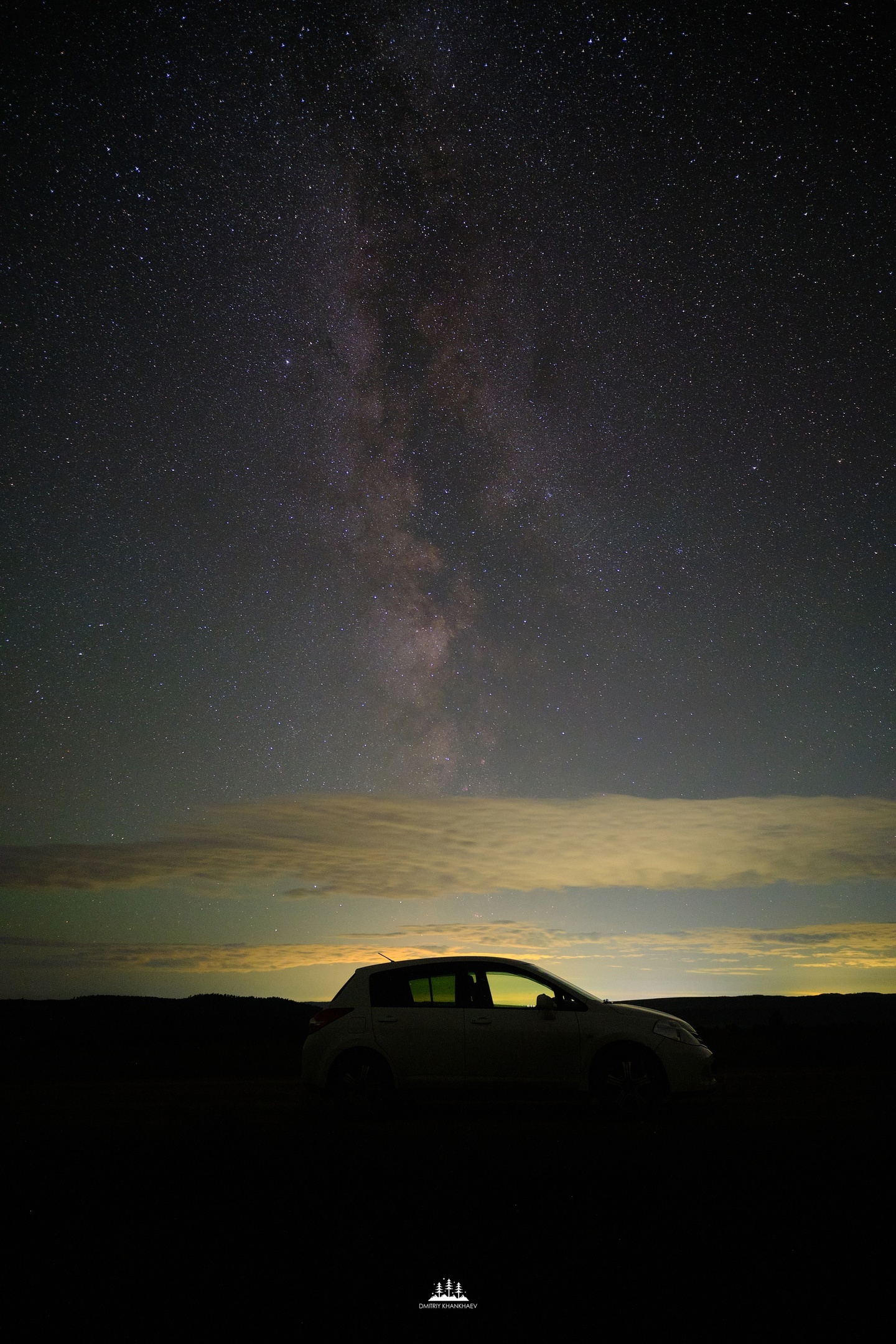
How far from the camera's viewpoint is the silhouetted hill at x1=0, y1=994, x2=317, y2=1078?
62.1 feet

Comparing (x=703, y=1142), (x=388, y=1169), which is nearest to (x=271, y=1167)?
(x=388, y=1169)

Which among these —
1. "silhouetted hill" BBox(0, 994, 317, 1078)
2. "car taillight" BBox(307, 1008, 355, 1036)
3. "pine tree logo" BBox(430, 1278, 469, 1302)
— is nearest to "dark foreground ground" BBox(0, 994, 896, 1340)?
"pine tree logo" BBox(430, 1278, 469, 1302)

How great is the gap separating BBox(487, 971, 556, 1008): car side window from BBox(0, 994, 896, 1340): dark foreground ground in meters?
1.05

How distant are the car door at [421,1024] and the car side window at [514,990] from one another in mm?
374

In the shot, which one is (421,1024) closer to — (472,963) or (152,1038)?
(472,963)

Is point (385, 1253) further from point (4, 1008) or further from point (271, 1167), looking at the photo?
point (4, 1008)

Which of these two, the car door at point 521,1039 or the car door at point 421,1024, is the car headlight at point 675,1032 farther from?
the car door at point 421,1024

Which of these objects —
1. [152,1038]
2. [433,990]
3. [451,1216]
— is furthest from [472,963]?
[152,1038]

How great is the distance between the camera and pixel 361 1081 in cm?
1002

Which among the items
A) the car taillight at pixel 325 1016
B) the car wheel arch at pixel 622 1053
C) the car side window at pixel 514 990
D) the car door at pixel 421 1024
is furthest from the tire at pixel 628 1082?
the car taillight at pixel 325 1016

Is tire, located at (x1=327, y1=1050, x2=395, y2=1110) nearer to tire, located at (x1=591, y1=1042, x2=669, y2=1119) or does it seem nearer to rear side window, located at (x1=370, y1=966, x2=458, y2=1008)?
rear side window, located at (x1=370, y1=966, x2=458, y2=1008)

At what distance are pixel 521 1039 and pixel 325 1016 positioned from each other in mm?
1959

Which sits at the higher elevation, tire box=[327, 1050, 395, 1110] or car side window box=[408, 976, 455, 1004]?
car side window box=[408, 976, 455, 1004]

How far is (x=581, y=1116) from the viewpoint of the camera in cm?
993
